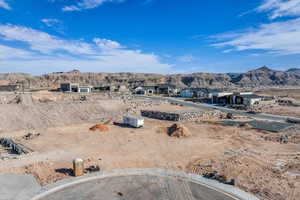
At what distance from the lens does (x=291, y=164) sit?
16.1 metres

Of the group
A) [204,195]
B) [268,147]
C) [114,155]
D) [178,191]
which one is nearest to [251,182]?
[204,195]

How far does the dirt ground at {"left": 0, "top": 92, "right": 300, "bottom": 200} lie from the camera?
13977 millimetres

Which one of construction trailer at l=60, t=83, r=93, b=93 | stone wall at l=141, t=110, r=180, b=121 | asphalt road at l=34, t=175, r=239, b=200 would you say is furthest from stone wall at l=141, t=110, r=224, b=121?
construction trailer at l=60, t=83, r=93, b=93

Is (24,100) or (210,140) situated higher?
(24,100)

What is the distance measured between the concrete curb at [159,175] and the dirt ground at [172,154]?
0.81m

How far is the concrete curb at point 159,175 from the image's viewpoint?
468 inches

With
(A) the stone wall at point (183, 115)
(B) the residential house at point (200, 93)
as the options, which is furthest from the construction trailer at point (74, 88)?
(A) the stone wall at point (183, 115)

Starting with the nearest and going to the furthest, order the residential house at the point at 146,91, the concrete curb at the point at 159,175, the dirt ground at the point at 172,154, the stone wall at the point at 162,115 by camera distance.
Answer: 1. the concrete curb at the point at 159,175
2. the dirt ground at the point at 172,154
3. the stone wall at the point at 162,115
4. the residential house at the point at 146,91

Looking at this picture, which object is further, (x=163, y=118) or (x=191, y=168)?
(x=163, y=118)

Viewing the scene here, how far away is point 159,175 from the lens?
14.4 m

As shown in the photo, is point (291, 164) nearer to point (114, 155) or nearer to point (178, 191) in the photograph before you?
point (178, 191)

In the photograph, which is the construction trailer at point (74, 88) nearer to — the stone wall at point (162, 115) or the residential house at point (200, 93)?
the residential house at point (200, 93)

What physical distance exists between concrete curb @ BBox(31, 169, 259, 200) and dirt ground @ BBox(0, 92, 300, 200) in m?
0.81

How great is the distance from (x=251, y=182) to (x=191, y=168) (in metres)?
4.22
